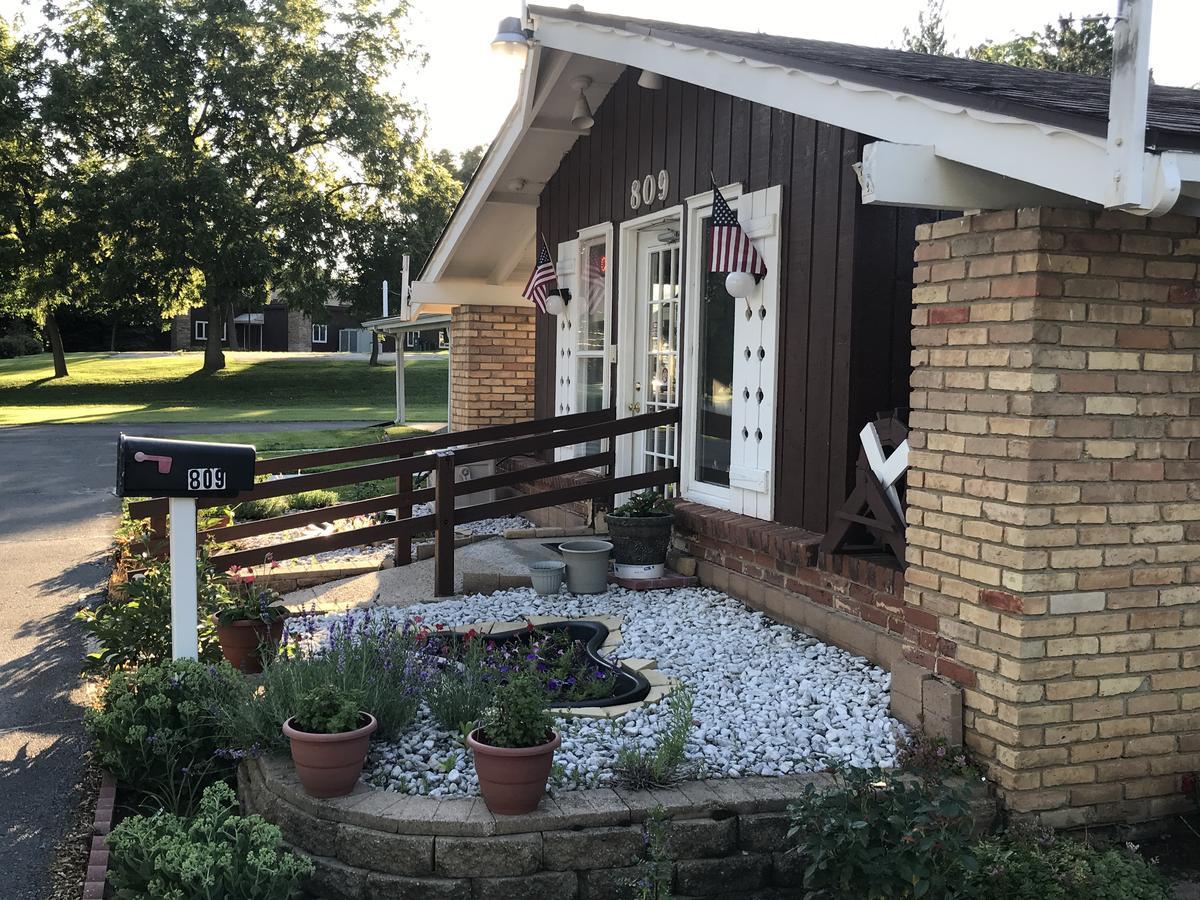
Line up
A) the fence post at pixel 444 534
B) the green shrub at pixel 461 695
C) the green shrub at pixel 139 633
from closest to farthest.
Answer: the green shrub at pixel 461 695 < the green shrub at pixel 139 633 < the fence post at pixel 444 534

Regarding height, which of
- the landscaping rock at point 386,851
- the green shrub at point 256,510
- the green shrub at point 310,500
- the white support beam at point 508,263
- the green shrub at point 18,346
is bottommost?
the green shrub at point 310,500

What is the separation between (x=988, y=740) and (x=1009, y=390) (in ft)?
4.26

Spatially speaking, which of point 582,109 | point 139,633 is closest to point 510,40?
point 582,109

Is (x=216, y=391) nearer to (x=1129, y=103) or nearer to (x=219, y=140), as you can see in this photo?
(x=219, y=140)

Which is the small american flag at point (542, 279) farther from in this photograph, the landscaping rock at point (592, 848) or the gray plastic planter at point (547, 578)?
the landscaping rock at point (592, 848)

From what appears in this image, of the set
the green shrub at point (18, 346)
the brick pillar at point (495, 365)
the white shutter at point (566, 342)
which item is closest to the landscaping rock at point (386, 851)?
the white shutter at point (566, 342)

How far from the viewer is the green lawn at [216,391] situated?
91.9 feet

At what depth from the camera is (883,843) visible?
10.6 feet

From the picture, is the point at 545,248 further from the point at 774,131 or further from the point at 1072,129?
the point at 1072,129

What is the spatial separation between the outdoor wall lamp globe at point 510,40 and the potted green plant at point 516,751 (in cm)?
510

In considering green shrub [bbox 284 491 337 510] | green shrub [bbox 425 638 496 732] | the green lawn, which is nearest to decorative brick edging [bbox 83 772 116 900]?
green shrub [bbox 425 638 496 732]

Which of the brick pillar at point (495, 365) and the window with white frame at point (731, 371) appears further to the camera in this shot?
the brick pillar at point (495, 365)

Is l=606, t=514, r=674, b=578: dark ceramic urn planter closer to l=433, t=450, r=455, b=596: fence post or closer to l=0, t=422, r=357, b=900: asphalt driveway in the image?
l=433, t=450, r=455, b=596: fence post

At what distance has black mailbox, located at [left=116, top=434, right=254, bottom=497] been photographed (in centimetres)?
→ 448
